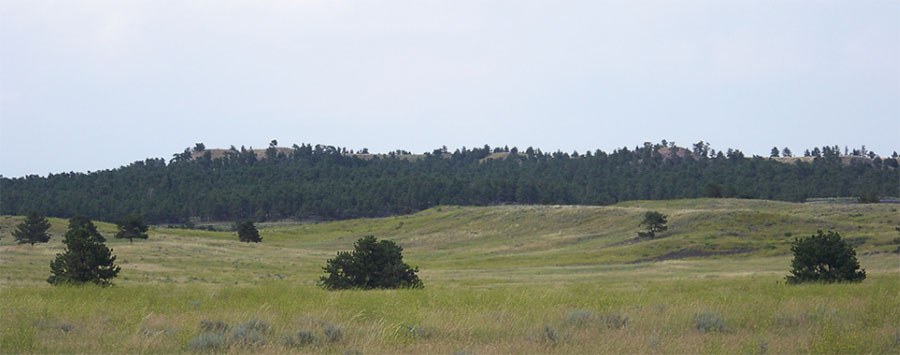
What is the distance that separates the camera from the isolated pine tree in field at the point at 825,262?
20812mm

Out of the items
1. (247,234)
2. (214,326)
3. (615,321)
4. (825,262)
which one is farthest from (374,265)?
(247,234)

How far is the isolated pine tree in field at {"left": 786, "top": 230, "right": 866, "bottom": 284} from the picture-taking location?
20812 millimetres

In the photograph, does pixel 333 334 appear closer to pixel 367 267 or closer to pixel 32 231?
pixel 367 267

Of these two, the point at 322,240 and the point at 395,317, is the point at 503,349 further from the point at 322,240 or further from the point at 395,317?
the point at 322,240

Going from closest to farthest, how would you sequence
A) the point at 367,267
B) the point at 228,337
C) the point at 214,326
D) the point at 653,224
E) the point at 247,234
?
the point at 228,337 → the point at 214,326 → the point at 367,267 → the point at 653,224 → the point at 247,234

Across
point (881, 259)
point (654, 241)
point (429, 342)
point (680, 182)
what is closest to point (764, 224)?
point (654, 241)

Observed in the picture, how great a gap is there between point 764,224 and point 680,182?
106 metres

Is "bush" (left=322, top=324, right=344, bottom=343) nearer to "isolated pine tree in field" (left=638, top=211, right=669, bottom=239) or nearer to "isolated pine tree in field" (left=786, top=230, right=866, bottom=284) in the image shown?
"isolated pine tree in field" (left=786, top=230, right=866, bottom=284)

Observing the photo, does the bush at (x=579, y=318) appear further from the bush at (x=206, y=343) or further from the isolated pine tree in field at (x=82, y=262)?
the isolated pine tree in field at (x=82, y=262)

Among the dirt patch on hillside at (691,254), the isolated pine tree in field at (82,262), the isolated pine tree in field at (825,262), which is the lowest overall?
the dirt patch on hillside at (691,254)

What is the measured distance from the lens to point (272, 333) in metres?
9.80

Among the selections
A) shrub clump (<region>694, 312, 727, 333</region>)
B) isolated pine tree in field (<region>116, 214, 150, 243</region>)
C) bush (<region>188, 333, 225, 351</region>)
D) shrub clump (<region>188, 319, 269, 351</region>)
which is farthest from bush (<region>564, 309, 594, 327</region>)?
isolated pine tree in field (<region>116, 214, 150, 243</region>)

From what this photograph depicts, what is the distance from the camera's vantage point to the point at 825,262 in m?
21.2

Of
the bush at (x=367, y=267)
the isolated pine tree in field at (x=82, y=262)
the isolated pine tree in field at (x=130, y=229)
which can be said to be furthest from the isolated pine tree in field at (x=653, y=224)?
the isolated pine tree in field at (x=82, y=262)
